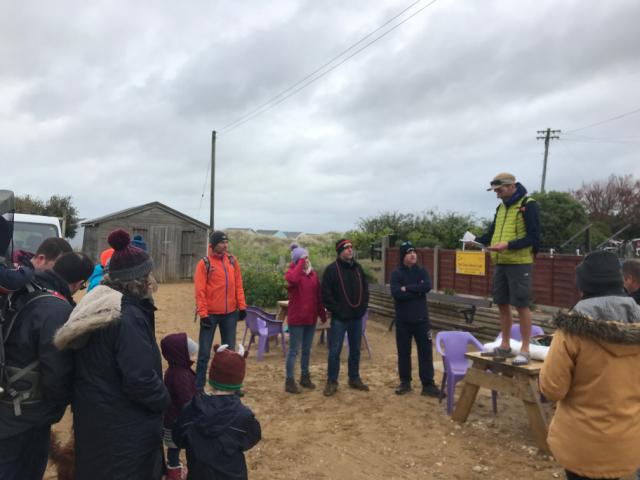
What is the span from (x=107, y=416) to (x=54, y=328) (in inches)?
18.0

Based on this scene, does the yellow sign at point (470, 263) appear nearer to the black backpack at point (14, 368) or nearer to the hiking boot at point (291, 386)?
the hiking boot at point (291, 386)

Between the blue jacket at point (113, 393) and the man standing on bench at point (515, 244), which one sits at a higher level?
the man standing on bench at point (515, 244)

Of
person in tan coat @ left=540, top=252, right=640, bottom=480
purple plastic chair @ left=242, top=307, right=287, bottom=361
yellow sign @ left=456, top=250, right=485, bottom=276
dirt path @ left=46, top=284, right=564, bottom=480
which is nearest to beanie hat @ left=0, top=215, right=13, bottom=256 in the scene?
dirt path @ left=46, top=284, right=564, bottom=480

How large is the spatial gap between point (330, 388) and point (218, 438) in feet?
10.9

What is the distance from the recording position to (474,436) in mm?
Result: 4488

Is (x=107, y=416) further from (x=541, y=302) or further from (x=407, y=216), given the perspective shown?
(x=407, y=216)

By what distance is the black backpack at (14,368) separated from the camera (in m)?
2.13

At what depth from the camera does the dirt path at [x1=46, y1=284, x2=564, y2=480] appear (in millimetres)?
3785

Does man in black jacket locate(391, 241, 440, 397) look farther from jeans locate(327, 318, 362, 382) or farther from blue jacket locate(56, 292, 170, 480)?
blue jacket locate(56, 292, 170, 480)

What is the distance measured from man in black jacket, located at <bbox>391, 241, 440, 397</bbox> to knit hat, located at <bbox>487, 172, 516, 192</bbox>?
1724 mm

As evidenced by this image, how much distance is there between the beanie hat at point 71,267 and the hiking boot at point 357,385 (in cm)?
374

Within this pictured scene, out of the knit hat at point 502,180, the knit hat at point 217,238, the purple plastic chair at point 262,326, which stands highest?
the knit hat at point 502,180

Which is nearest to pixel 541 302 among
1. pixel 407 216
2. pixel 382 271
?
pixel 382 271

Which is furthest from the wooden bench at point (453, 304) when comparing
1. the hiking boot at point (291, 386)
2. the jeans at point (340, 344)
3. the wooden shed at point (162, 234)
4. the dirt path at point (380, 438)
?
the wooden shed at point (162, 234)
